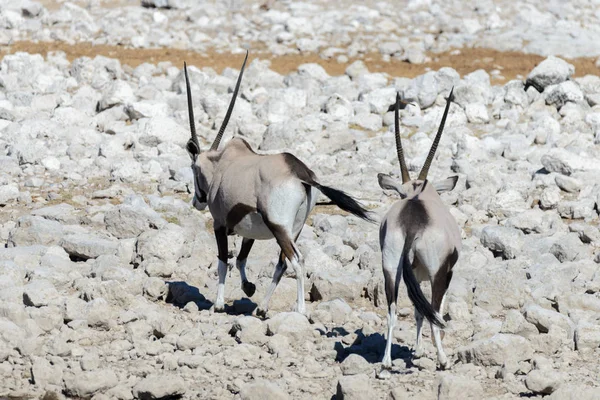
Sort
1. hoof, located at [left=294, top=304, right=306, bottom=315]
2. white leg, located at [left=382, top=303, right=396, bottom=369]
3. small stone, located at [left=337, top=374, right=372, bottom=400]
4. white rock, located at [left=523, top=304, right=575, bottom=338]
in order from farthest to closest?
hoof, located at [left=294, top=304, right=306, bottom=315]
white rock, located at [left=523, top=304, right=575, bottom=338]
white leg, located at [left=382, top=303, right=396, bottom=369]
small stone, located at [left=337, top=374, right=372, bottom=400]

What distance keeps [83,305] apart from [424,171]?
3.19 metres

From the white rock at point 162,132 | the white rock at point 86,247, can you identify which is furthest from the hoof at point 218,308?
the white rock at point 162,132

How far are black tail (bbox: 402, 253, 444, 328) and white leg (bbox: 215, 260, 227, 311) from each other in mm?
2722

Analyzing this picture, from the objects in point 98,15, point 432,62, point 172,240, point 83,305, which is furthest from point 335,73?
point 83,305

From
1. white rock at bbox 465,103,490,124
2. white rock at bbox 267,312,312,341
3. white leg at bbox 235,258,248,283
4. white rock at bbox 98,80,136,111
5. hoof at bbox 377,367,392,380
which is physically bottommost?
white rock at bbox 98,80,136,111

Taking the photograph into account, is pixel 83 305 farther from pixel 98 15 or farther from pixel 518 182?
pixel 98 15

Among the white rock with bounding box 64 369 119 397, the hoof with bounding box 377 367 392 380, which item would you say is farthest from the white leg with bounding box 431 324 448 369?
the white rock with bounding box 64 369 119 397

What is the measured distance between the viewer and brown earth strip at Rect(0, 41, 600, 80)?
24.1 meters

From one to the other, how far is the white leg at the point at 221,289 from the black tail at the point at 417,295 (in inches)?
107

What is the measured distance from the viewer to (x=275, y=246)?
37.2 feet

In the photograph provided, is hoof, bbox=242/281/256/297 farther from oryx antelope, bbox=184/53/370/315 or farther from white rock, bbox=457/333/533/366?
white rock, bbox=457/333/533/366

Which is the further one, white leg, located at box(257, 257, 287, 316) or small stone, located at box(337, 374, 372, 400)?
white leg, located at box(257, 257, 287, 316)

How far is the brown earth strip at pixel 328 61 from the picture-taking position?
2409 cm

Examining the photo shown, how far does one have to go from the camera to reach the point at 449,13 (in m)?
32.1
